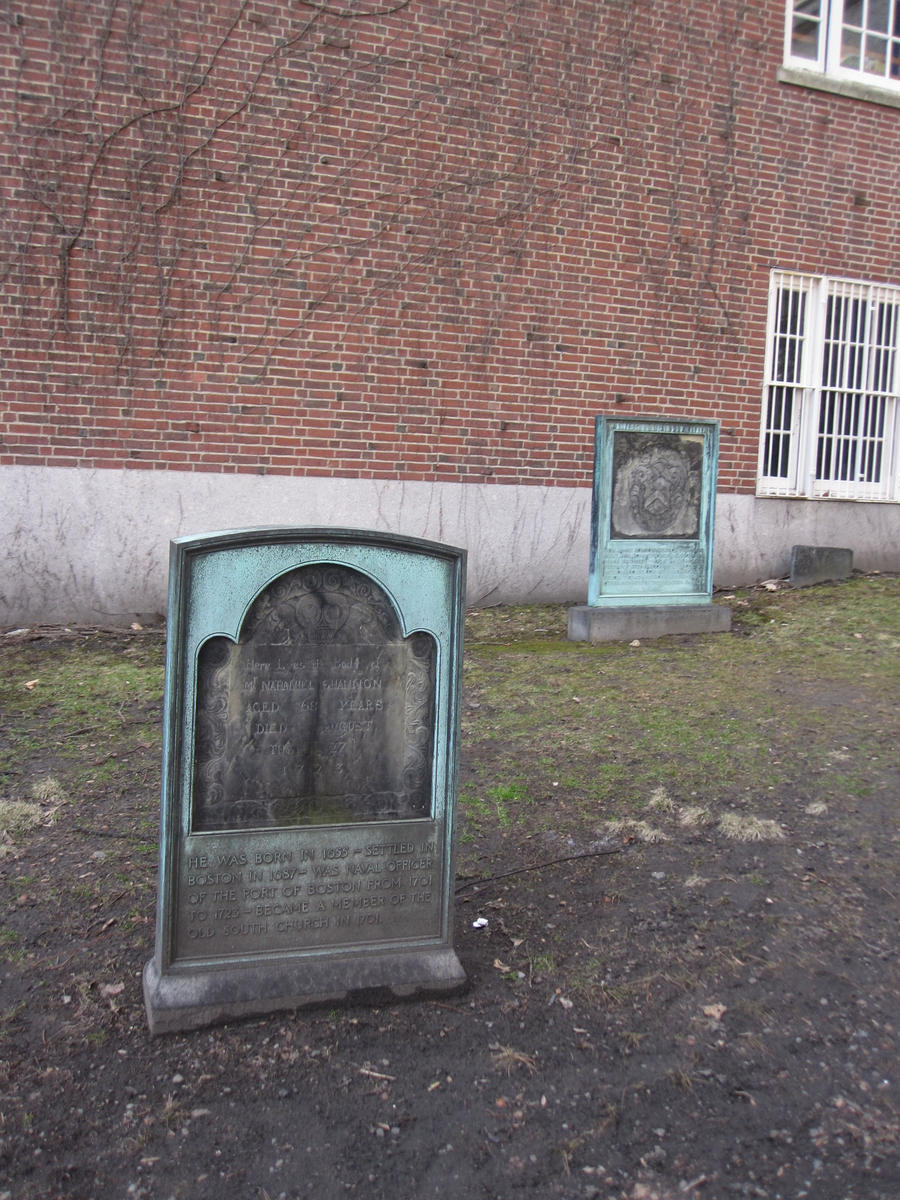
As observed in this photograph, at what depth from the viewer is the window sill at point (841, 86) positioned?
10008mm

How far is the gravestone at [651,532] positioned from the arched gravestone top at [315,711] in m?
4.89

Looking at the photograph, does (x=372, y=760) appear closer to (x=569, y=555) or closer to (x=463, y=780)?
(x=463, y=780)

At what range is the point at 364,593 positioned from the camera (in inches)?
114

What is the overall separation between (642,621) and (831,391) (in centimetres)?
472

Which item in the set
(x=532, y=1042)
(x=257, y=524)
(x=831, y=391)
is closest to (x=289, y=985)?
(x=532, y=1042)

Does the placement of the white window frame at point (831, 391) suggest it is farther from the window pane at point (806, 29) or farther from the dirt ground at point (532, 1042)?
the dirt ground at point (532, 1042)

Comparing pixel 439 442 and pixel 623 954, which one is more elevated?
pixel 439 442

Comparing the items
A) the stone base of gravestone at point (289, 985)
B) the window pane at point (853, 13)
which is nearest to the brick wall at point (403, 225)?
the window pane at point (853, 13)

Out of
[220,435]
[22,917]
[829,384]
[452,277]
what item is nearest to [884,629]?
[829,384]

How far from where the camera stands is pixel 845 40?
10461 millimetres

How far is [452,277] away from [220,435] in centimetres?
266

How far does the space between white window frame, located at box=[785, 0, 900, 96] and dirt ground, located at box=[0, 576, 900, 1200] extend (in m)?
9.28

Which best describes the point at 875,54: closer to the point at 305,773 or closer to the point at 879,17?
the point at 879,17

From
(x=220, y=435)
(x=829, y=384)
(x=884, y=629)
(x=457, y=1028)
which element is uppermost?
(x=829, y=384)
